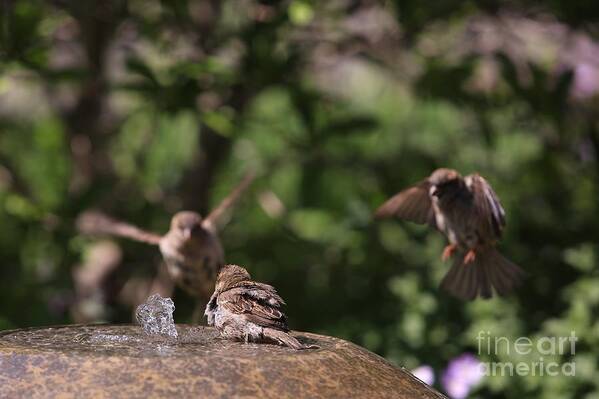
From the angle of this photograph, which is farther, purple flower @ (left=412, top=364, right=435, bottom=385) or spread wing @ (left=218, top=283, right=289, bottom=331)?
purple flower @ (left=412, top=364, right=435, bottom=385)

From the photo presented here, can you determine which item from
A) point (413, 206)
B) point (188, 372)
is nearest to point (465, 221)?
point (413, 206)

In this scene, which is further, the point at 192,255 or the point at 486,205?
the point at 192,255

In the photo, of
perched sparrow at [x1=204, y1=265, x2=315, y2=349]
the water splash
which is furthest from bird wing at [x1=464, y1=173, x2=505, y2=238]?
the water splash

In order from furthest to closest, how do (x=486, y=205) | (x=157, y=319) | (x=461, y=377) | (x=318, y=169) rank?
(x=318, y=169)
(x=461, y=377)
(x=486, y=205)
(x=157, y=319)

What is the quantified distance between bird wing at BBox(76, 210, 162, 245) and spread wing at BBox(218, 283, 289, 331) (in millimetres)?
1742

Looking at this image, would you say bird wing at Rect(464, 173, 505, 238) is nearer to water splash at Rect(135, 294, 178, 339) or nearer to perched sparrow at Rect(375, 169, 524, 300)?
perched sparrow at Rect(375, 169, 524, 300)

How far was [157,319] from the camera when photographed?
287 cm

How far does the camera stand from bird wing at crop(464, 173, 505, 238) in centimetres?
361

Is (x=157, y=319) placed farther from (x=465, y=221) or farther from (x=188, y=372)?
(x=465, y=221)

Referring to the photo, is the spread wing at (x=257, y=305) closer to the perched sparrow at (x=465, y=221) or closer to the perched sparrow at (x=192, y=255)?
the perched sparrow at (x=465, y=221)

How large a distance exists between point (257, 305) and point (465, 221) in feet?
3.96

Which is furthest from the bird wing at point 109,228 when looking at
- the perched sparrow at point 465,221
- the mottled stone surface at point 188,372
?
the mottled stone surface at point 188,372

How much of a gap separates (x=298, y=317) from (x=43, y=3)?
210cm

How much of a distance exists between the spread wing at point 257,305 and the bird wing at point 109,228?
5.72ft
